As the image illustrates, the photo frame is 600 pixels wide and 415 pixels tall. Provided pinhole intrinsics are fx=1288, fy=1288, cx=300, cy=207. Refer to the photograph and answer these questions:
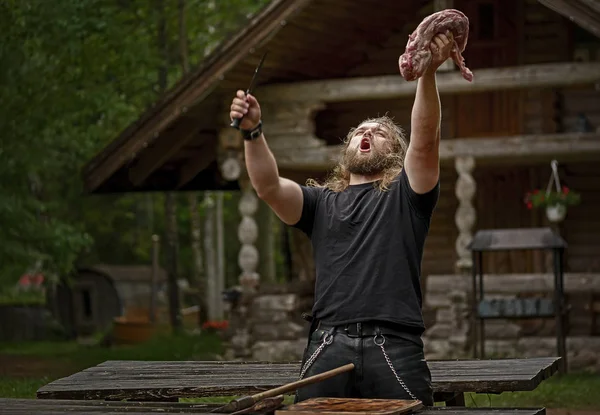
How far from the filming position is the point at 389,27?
1789 cm

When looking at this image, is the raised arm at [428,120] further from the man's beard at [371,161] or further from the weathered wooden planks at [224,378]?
the weathered wooden planks at [224,378]

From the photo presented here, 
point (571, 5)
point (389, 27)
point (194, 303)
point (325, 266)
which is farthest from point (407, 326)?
point (194, 303)

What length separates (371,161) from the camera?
5.12 m

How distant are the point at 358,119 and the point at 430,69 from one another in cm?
1382

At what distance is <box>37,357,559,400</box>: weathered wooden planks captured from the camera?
5676 mm

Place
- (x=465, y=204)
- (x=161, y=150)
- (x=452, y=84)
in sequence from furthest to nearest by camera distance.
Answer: (x=161, y=150)
(x=465, y=204)
(x=452, y=84)

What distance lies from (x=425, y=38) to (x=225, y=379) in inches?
85.6

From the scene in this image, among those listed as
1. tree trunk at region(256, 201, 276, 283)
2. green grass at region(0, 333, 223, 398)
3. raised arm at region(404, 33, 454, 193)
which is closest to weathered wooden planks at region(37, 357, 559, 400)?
raised arm at region(404, 33, 454, 193)

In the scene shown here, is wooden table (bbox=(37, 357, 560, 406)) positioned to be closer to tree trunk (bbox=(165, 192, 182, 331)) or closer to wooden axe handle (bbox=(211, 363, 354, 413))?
wooden axe handle (bbox=(211, 363, 354, 413))

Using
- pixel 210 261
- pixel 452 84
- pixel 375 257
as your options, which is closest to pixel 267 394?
pixel 375 257

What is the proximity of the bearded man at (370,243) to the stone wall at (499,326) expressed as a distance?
9.88 m

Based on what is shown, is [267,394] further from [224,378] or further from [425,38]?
[224,378]

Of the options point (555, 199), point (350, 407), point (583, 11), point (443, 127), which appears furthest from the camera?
point (443, 127)

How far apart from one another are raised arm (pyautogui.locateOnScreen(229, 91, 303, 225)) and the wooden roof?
10.2 m
